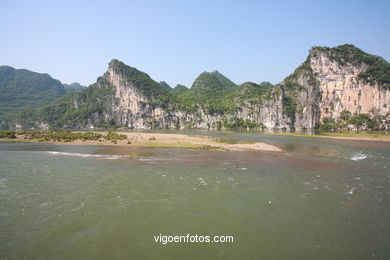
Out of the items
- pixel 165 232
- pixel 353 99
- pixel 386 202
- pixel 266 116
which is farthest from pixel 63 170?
pixel 353 99

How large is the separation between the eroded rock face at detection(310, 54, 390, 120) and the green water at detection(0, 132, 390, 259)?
173585 mm

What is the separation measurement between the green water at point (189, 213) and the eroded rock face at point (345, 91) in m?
174

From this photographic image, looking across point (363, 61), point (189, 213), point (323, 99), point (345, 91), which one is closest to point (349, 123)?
point (345, 91)

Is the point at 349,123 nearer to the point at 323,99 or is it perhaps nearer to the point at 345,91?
the point at 345,91

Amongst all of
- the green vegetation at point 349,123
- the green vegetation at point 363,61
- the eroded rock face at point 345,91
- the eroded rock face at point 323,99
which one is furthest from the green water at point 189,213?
the green vegetation at point 363,61

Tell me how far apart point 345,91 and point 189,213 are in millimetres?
199575

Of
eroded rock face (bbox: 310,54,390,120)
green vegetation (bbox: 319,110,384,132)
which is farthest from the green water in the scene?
eroded rock face (bbox: 310,54,390,120)

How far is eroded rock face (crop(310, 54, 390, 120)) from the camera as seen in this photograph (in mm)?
159875

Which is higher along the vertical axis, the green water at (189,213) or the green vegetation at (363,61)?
the green vegetation at (363,61)

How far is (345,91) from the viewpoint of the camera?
17375 cm

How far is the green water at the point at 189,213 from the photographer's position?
10.6 m

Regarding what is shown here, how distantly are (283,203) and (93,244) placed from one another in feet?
41.2

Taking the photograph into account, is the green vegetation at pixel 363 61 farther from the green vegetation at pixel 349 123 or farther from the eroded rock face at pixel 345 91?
the green vegetation at pixel 349 123

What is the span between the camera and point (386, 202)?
674 inches
